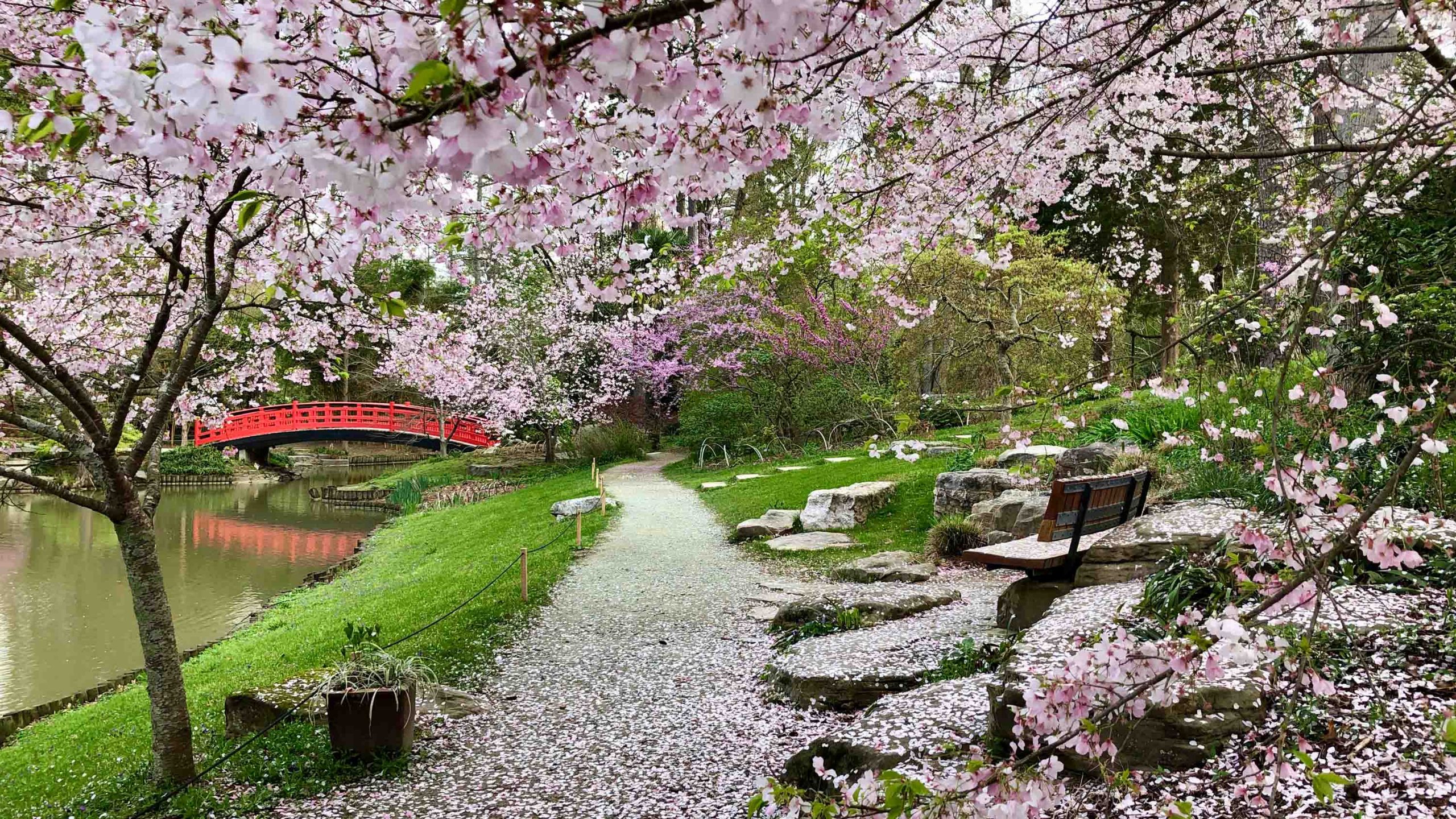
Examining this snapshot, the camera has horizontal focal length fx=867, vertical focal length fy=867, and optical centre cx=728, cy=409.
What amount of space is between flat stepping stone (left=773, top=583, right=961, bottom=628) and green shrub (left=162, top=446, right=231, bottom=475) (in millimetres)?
24712

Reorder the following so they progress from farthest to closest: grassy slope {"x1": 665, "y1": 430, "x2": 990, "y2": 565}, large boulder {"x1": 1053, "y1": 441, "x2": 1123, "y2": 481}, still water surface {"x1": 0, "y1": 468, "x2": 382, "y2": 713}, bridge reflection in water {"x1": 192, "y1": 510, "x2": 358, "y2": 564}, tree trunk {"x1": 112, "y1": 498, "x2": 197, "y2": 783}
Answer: bridge reflection in water {"x1": 192, "y1": 510, "x2": 358, "y2": 564} → grassy slope {"x1": 665, "y1": 430, "x2": 990, "y2": 565} → still water surface {"x1": 0, "y1": 468, "x2": 382, "y2": 713} → large boulder {"x1": 1053, "y1": 441, "x2": 1123, "y2": 481} → tree trunk {"x1": 112, "y1": 498, "x2": 197, "y2": 783}

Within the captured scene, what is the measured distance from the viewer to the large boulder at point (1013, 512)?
733cm

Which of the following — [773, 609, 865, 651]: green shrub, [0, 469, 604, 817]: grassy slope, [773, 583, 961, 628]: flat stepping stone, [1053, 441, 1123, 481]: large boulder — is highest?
[1053, 441, 1123, 481]: large boulder

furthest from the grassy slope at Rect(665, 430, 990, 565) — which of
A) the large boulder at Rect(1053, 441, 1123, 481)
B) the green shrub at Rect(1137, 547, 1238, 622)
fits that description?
the green shrub at Rect(1137, 547, 1238, 622)

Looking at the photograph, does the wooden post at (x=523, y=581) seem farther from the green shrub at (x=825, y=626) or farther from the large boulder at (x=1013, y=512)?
the large boulder at (x=1013, y=512)

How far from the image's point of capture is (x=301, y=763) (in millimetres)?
4199

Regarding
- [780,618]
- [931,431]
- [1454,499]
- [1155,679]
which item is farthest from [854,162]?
[931,431]

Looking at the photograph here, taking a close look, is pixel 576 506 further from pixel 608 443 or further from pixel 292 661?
pixel 608 443

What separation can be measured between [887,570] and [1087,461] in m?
2.52

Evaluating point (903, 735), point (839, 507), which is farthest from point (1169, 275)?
point (903, 735)

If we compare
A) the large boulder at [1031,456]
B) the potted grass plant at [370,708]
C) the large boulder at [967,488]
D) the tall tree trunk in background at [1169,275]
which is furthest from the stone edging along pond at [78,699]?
the tall tree trunk in background at [1169,275]

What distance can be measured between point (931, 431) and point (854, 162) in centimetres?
1041

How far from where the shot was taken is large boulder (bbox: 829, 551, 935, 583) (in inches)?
279

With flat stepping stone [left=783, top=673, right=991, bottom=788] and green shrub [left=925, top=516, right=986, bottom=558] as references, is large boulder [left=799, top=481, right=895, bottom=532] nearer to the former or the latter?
green shrub [left=925, top=516, right=986, bottom=558]
